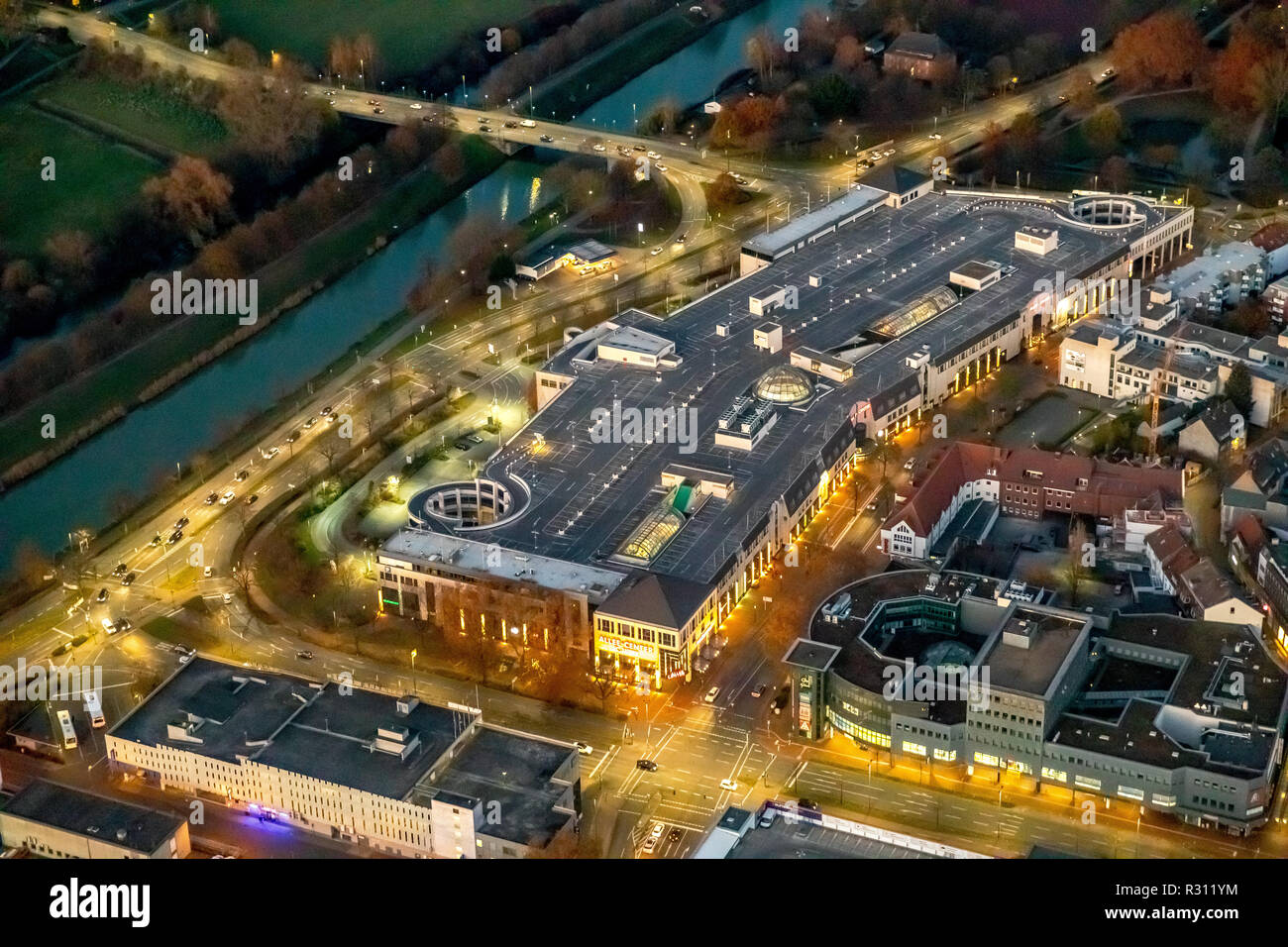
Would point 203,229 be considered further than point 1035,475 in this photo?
Yes

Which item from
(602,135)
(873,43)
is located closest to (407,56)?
(602,135)

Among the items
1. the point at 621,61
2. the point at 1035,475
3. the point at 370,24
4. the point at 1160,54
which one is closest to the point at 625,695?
the point at 1035,475

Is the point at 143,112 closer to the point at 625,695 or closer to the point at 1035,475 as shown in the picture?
the point at 1035,475

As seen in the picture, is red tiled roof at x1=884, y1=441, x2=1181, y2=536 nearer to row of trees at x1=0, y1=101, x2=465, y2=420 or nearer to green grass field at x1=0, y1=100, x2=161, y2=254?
row of trees at x1=0, y1=101, x2=465, y2=420

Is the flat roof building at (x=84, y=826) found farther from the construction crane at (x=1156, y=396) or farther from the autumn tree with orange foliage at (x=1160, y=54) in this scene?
the autumn tree with orange foliage at (x=1160, y=54)

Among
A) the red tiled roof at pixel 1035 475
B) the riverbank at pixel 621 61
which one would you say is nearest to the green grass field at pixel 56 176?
the riverbank at pixel 621 61

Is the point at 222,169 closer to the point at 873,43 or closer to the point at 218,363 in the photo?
the point at 218,363

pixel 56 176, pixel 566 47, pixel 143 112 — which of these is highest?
pixel 566 47
